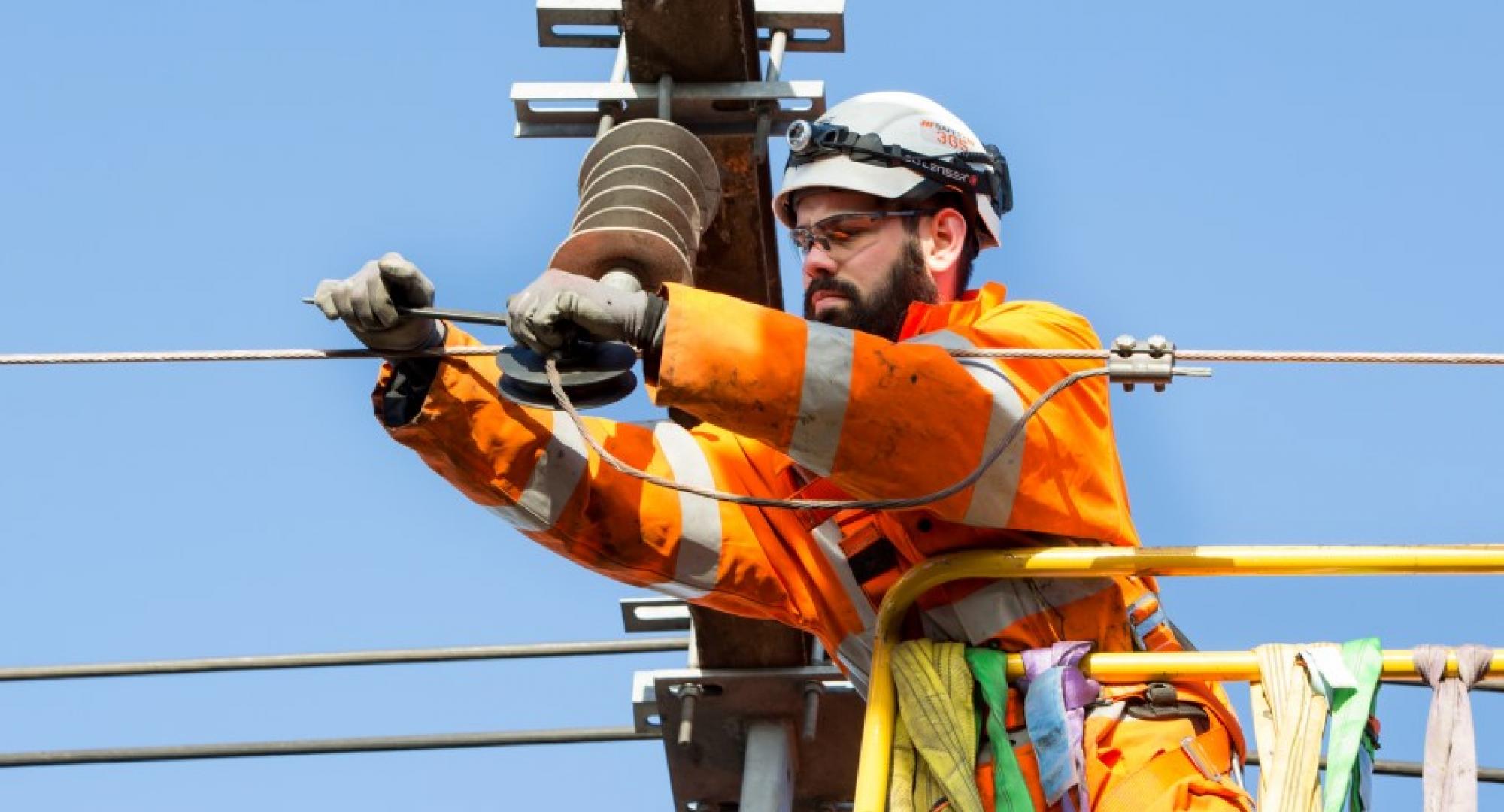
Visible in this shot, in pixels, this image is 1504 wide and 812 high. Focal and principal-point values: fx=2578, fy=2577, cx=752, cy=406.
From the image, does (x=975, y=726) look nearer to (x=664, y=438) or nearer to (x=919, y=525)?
(x=919, y=525)

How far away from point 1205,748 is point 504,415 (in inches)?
61.2

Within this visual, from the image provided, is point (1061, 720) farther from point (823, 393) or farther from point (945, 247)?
point (945, 247)

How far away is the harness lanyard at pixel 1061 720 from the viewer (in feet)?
15.3

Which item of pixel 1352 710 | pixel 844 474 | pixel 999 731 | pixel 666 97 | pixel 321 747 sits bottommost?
pixel 321 747

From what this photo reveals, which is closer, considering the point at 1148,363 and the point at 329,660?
the point at 1148,363

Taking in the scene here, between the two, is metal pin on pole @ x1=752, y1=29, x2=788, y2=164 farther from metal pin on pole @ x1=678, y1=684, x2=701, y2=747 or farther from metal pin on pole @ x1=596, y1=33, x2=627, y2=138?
metal pin on pole @ x1=678, y1=684, x2=701, y2=747

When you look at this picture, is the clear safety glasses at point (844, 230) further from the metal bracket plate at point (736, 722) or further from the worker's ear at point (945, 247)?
the metal bracket plate at point (736, 722)

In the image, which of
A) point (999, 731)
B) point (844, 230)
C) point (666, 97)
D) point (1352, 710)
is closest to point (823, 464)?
point (999, 731)

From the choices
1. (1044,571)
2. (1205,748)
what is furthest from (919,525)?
(1205,748)

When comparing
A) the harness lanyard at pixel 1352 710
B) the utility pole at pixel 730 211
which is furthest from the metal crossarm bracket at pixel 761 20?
the harness lanyard at pixel 1352 710

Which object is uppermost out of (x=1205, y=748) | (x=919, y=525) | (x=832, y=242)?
(x=832, y=242)

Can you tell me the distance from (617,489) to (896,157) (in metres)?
0.98

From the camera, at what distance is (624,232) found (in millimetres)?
5176

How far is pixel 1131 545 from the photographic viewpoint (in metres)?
5.19
